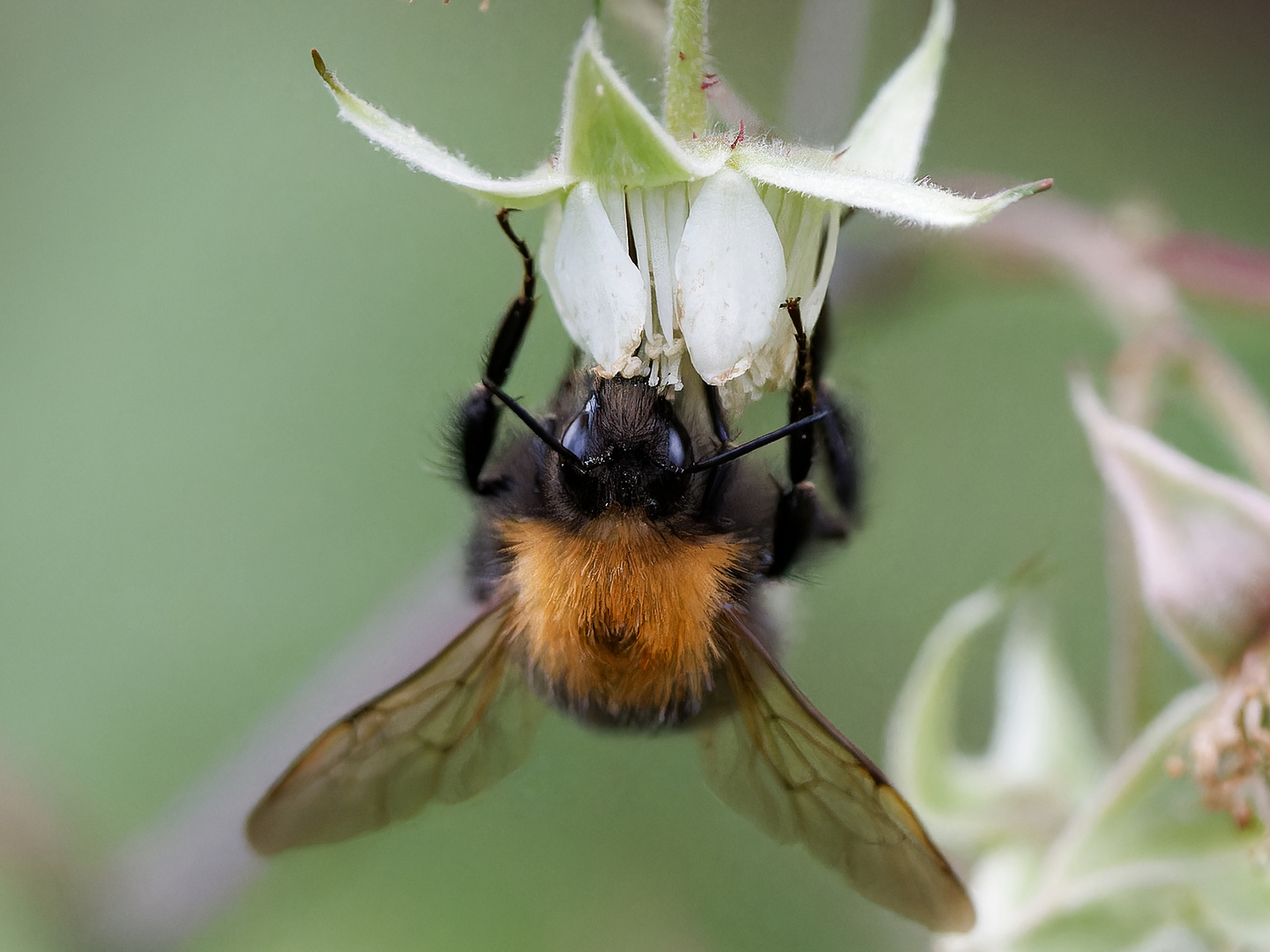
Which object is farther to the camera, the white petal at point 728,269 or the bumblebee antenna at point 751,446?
the bumblebee antenna at point 751,446

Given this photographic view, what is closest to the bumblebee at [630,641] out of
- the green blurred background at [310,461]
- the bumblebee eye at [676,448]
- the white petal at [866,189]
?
the bumblebee eye at [676,448]

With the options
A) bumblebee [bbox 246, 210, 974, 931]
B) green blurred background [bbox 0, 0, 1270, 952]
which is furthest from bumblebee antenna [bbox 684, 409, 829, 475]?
green blurred background [bbox 0, 0, 1270, 952]

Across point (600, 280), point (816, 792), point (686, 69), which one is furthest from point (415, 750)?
point (686, 69)

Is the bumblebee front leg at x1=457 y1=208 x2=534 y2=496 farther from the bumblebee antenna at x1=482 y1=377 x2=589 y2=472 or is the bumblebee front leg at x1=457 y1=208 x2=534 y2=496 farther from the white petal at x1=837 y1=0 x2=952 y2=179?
the white petal at x1=837 y1=0 x2=952 y2=179

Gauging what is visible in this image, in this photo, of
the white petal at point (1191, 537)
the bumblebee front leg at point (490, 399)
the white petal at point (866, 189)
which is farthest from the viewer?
the white petal at point (1191, 537)

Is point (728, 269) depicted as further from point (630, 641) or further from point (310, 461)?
point (310, 461)

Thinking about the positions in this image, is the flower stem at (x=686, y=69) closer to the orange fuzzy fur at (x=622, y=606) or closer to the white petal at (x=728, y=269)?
the white petal at (x=728, y=269)
